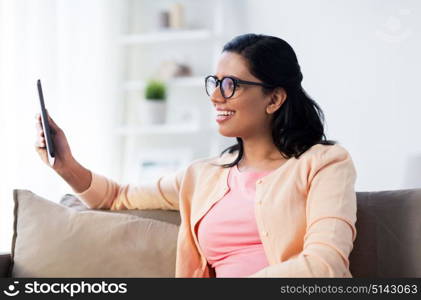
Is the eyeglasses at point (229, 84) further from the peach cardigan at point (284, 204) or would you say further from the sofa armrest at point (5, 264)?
the sofa armrest at point (5, 264)

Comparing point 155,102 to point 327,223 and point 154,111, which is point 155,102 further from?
point 327,223

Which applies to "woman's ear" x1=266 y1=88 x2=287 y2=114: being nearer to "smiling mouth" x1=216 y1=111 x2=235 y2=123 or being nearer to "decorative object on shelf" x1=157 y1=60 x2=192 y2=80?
"smiling mouth" x1=216 y1=111 x2=235 y2=123

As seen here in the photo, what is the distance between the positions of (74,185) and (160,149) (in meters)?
2.16

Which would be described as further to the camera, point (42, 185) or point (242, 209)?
point (42, 185)

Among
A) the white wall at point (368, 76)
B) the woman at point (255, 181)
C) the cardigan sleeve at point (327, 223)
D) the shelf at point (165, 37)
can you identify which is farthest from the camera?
the shelf at point (165, 37)

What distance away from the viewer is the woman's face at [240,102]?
1.61 metres

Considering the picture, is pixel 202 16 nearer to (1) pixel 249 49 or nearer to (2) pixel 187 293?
(1) pixel 249 49

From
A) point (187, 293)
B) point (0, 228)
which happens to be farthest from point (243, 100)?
point (0, 228)

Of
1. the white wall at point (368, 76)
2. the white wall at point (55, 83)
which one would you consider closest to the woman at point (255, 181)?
the white wall at point (55, 83)

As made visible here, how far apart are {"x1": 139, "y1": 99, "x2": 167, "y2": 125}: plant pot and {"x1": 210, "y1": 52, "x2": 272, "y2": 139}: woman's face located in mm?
2096

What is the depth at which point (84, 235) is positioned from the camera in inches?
65.5

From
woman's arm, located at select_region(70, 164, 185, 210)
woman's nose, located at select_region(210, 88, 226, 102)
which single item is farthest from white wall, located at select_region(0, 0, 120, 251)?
woman's nose, located at select_region(210, 88, 226, 102)

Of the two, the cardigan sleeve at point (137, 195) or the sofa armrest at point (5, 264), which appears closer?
the sofa armrest at point (5, 264)

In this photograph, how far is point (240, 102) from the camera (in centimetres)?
161
